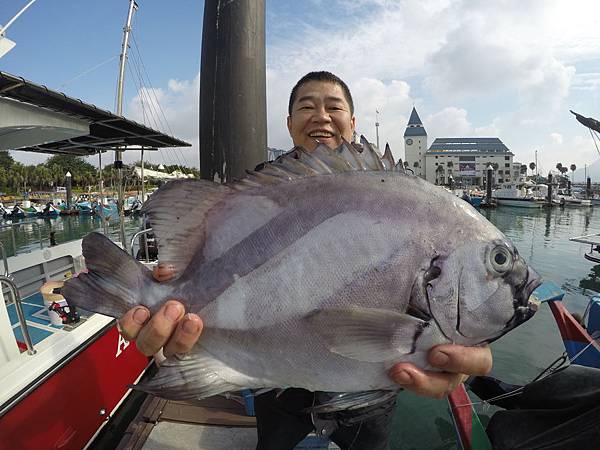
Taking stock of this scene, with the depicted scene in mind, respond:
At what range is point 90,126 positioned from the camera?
5.54m

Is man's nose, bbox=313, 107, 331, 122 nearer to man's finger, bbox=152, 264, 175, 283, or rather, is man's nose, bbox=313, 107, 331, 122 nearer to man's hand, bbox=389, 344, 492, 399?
man's finger, bbox=152, 264, 175, 283

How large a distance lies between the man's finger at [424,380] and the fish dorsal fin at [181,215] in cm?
79

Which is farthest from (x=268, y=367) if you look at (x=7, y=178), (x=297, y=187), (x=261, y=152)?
(x=7, y=178)

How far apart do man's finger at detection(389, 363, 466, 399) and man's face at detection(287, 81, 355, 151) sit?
4.52ft

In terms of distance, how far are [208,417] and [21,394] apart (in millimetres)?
1702

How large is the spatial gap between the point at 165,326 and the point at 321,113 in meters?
1.49

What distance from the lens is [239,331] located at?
3.99 feet

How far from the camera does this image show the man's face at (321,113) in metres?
2.16

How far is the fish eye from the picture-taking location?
116cm

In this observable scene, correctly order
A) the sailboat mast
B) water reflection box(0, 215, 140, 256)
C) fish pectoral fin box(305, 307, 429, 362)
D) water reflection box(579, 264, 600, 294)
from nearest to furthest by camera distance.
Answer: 1. fish pectoral fin box(305, 307, 429, 362)
2. the sailboat mast
3. water reflection box(579, 264, 600, 294)
4. water reflection box(0, 215, 140, 256)

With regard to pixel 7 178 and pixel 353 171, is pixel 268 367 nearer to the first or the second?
pixel 353 171

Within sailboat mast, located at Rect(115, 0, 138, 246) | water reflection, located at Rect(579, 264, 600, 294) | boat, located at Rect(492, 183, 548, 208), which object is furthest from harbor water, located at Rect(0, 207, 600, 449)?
boat, located at Rect(492, 183, 548, 208)

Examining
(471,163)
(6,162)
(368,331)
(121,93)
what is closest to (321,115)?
(368,331)

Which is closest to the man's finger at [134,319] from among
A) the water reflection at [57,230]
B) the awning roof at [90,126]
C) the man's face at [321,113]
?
the man's face at [321,113]
